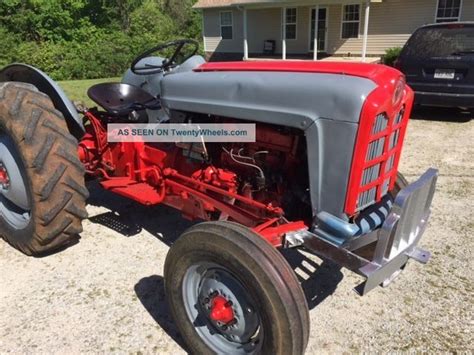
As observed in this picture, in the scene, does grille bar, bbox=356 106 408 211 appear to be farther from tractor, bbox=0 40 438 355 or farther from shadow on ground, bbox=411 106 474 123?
shadow on ground, bbox=411 106 474 123

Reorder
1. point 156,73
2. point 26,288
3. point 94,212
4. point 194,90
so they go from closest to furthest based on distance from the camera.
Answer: point 194,90
point 26,288
point 156,73
point 94,212

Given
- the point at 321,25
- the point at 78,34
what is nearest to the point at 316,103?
the point at 321,25

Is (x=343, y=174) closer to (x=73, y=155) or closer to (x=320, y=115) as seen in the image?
(x=320, y=115)

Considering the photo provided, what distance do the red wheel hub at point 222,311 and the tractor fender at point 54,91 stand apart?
2174mm

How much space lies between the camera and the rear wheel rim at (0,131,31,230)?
11.0ft

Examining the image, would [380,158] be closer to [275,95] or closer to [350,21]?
[275,95]

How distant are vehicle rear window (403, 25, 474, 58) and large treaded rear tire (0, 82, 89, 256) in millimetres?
6934

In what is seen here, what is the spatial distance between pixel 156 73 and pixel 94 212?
1.51 metres

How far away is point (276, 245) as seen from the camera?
2336mm

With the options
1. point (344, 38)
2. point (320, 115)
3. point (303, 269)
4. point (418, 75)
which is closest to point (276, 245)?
point (320, 115)

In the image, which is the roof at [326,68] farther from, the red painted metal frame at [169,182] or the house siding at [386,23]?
the house siding at [386,23]

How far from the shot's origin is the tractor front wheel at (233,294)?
1.97m

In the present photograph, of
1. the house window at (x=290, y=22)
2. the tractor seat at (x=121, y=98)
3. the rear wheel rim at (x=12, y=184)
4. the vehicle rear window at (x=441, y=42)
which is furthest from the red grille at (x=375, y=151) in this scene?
the house window at (x=290, y=22)

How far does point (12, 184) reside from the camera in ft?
11.0
